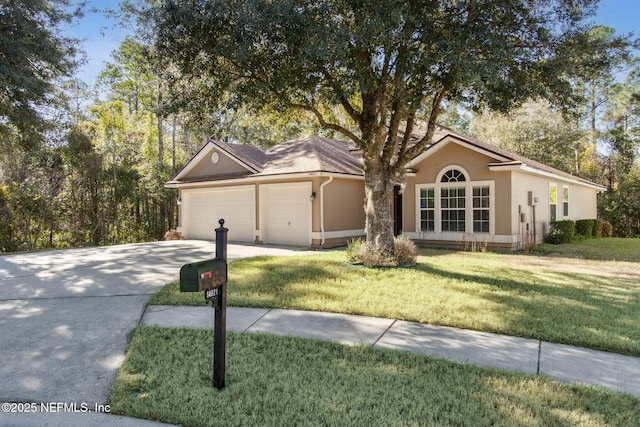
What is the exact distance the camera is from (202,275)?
120 inches

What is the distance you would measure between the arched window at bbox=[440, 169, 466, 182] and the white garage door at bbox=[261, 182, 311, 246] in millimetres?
4860

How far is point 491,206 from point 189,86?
9952 mm

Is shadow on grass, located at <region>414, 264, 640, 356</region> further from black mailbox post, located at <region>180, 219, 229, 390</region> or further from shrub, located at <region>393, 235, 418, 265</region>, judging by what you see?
black mailbox post, located at <region>180, 219, 229, 390</region>

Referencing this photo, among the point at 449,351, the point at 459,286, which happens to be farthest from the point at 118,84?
the point at 449,351

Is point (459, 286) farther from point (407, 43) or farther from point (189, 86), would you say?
point (189, 86)

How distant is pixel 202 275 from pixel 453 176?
12.5 m

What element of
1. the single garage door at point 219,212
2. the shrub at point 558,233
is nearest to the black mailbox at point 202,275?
the single garage door at point 219,212

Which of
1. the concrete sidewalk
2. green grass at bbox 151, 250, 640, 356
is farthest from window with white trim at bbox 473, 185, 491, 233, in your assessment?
the concrete sidewalk

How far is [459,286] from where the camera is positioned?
23.6 ft

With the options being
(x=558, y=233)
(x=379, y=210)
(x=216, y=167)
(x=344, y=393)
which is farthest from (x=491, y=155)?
(x=344, y=393)

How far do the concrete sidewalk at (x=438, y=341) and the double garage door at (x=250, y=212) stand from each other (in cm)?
861

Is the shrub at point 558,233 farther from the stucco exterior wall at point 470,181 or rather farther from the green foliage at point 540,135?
the green foliage at point 540,135

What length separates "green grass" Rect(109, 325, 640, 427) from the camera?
2.91 meters

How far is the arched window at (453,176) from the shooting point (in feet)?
45.4
